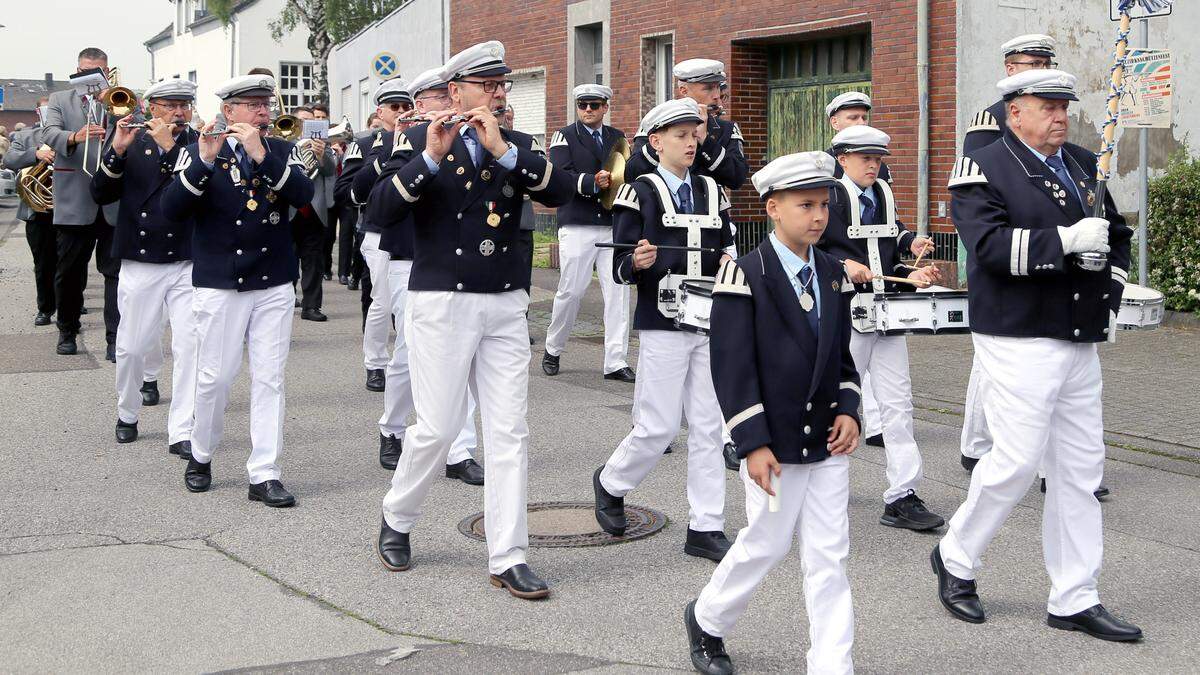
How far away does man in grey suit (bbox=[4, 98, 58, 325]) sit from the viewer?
13166 millimetres

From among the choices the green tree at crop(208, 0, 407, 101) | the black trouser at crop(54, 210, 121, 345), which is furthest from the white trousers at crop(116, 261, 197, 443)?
the green tree at crop(208, 0, 407, 101)

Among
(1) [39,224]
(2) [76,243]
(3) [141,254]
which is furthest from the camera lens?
(1) [39,224]

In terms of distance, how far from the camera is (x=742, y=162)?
9.14 metres

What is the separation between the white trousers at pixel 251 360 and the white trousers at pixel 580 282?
406 centimetres

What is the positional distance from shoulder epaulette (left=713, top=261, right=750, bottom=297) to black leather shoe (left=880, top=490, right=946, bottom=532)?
8.16 ft

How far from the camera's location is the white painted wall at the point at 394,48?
28719mm

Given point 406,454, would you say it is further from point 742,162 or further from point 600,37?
point 600,37

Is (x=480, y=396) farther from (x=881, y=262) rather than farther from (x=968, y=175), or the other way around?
(x=881, y=262)

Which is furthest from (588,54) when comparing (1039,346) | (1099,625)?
(1099,625)

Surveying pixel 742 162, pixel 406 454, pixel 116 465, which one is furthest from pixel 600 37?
pixel 406 454

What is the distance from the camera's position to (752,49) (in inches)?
739

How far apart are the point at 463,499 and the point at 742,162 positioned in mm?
2880

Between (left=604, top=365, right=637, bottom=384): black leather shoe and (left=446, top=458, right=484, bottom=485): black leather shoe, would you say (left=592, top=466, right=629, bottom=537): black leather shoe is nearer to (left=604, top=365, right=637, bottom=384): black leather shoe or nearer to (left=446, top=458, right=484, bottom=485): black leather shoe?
(left=446, top=458, right=484, bottom=485): black leather shoe

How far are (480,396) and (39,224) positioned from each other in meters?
9.52
